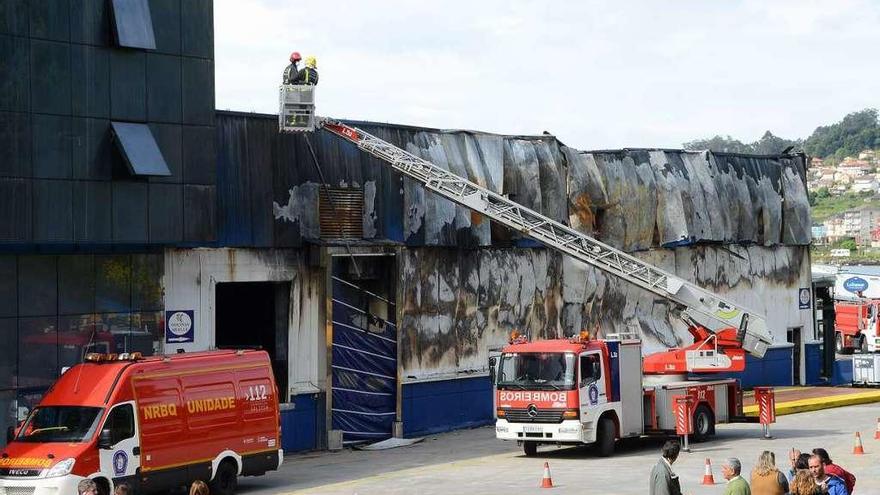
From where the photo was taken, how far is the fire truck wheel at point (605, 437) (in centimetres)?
3148

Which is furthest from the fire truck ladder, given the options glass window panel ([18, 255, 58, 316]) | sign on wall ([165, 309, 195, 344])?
glass window panel ([18, 255, 58, 316])

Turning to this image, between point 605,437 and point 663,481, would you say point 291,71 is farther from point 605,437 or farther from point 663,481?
point 663,481

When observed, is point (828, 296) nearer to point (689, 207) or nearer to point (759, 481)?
point (689, 207)

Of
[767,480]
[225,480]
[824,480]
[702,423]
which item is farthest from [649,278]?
[824,480]

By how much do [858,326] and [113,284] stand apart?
48.3 metres

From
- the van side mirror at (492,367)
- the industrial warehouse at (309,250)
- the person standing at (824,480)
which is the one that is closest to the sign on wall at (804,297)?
Answer: the industrial warehouse at (309,250)

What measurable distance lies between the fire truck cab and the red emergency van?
236 inches

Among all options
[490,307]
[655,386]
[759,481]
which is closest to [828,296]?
[490,307]

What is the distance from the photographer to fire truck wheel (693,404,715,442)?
1320 inches

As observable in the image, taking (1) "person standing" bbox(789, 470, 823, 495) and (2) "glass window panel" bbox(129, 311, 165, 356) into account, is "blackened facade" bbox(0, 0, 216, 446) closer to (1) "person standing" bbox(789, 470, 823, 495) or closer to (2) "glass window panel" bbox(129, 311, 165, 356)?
(2) "glass window panel" bbox(129, 311, 165, 356)

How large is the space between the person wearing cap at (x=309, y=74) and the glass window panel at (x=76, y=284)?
23.0 feet

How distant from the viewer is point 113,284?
99.5ft

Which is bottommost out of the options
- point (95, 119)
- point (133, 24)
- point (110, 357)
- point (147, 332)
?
point (110, 357)

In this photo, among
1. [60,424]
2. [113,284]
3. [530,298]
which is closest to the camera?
[60,424]
